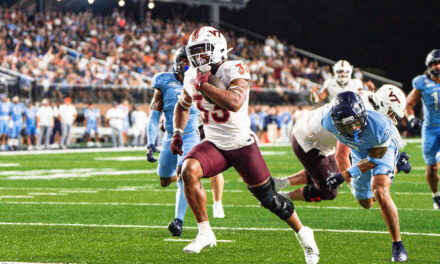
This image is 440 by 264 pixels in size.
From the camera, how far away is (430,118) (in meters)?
9.04

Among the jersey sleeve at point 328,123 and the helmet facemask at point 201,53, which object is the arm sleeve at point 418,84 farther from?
the helmet facemask at point 201,53

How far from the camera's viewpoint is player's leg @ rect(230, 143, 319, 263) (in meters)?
5.13

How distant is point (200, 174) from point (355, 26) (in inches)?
1347

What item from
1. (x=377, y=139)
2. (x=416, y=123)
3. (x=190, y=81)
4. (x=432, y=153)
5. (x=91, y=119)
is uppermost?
(x=190, y=81)

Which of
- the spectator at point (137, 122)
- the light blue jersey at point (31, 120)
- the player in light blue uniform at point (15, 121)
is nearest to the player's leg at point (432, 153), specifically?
the player in light blue uniform at point (15, 121)

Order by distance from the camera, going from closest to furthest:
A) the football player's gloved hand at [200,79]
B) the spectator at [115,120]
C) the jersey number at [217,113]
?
the football player's gloved hand at [200,79]
the jersey number at [217,113]
the spectator at [115,120]

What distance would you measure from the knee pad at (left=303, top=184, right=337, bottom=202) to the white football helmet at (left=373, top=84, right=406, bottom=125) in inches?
41.8

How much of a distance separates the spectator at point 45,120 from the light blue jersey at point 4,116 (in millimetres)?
983

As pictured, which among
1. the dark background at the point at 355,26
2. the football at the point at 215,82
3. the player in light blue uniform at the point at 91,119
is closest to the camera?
the football at the point at 215,82

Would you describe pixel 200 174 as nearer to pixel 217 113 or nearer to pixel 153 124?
pixel 217 113

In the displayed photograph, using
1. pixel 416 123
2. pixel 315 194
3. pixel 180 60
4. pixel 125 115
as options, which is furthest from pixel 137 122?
pixel 180 60

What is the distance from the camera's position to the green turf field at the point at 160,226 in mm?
5535

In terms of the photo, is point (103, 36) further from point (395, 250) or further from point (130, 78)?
point (395, 250)

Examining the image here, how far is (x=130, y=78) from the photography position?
26.8m
